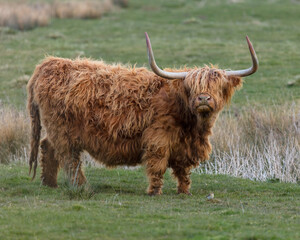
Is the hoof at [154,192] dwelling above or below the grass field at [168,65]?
below

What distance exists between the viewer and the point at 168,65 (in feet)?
60.6

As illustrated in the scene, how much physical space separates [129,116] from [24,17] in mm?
18088

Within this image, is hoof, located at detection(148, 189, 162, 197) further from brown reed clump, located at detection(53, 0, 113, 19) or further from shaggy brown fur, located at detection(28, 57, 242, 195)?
brown reed clump, located at detection(53, 0, 113, 19)

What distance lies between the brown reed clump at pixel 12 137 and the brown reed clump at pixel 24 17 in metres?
13.2

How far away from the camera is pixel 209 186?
923 cm

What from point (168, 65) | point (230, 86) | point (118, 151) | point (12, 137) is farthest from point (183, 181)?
point (168, 65)

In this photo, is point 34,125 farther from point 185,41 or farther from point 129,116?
point 185,41

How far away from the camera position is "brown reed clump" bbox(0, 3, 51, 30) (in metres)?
25.1

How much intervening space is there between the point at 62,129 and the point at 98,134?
1.57 feet

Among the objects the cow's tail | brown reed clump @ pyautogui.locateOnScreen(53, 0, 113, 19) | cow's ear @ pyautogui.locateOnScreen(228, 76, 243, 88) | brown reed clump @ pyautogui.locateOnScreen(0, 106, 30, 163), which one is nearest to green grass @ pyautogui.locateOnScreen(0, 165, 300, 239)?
the cow's tail

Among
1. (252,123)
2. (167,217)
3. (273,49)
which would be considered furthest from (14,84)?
(167,217)

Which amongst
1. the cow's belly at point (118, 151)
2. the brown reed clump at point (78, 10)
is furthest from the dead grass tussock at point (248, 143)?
the brown reed clump at point (78, 10)

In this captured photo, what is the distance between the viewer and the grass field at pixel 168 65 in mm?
6371

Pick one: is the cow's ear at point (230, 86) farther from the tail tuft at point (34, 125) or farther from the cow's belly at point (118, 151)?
the tail tuft at point (34, 125)
